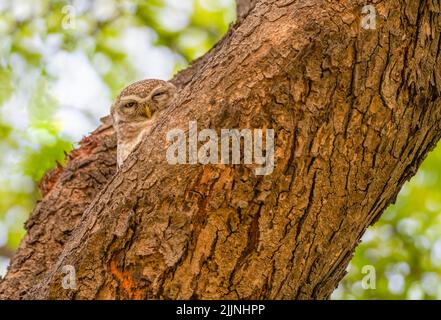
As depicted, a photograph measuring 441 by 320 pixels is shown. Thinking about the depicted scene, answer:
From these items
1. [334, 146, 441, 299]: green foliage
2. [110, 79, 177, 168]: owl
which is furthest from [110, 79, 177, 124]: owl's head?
[334, 146, 441, 299]: green foliage

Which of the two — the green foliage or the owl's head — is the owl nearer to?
the owl's head

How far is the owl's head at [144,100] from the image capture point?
593 cm

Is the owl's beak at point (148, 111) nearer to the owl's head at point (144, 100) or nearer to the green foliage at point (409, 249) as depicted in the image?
the owl's head at point (144, 100)

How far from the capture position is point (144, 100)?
5926mm

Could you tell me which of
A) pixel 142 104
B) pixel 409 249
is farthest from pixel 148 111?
pixel 409 249

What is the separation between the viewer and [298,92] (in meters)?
3.27

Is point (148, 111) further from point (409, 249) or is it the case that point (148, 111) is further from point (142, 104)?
point (409, 249)

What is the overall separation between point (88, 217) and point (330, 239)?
1.17 meters

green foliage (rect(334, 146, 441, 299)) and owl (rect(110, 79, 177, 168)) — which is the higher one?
owl (rect(110, 79, 177, 168))

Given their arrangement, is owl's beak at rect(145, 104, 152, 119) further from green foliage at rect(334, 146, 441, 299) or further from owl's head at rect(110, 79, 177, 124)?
green foliage at rect(334, 146, 441, 299)

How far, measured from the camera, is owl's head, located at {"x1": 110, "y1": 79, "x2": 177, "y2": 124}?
593cm

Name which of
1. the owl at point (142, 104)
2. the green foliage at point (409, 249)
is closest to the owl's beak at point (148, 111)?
the owl at point (142, 104)

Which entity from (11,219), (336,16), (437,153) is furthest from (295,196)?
(11,219)

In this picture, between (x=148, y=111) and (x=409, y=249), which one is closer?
(x=148, y=111)
